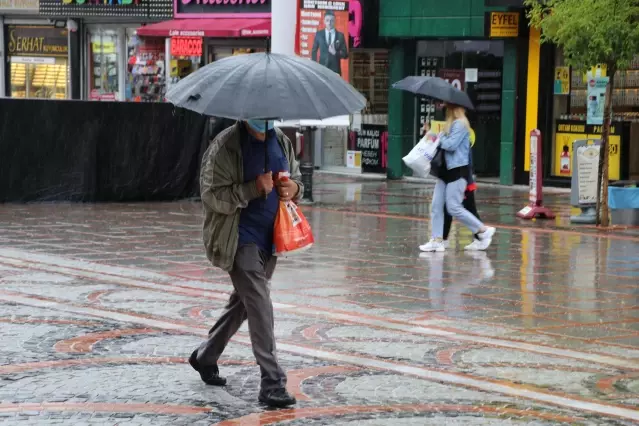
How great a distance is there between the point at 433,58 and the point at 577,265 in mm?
11874

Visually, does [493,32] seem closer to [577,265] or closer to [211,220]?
[577,265]

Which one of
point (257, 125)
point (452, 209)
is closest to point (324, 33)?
point (452, 209)

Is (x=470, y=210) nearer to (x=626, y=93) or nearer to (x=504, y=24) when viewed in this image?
(x=626, y=93)

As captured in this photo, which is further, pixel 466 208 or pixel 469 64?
pixel 469 64

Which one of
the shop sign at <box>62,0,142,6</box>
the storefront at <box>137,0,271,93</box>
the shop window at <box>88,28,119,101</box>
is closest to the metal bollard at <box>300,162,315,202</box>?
the storefront at <box>137,0,271,93</box>

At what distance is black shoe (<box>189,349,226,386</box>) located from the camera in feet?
24.5

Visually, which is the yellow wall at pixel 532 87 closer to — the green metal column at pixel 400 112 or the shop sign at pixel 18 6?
the green metal column at pixel 400 112

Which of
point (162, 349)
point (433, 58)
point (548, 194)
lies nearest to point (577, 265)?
point (162, 349)

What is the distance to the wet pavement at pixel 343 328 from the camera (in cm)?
706

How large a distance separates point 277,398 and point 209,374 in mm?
644

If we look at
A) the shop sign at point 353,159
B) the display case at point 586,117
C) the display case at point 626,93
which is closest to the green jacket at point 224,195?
the display case at point 586,117

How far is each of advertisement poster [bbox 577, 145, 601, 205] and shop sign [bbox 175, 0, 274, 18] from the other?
10.7m

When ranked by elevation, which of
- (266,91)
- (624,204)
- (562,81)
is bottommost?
(624,204)

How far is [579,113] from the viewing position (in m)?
22.3
